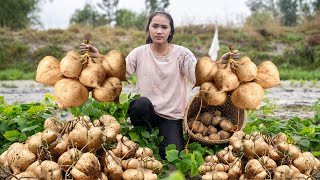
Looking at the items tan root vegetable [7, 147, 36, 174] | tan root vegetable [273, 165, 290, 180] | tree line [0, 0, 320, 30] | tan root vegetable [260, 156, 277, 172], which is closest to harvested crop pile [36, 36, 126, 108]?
tan root vegetable [7, 147, 36, 174]

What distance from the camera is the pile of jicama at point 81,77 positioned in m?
3.27

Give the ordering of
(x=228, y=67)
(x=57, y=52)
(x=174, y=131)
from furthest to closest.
→ (x=57, y=52), (x=174, y=131), (x=228, y=67)

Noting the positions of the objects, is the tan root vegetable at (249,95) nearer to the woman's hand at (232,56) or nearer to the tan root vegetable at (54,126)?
the woman's hand at (232,56)

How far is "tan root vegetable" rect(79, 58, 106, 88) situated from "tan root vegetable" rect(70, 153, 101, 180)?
86 centimetres

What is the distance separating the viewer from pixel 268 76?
3396 millimetres

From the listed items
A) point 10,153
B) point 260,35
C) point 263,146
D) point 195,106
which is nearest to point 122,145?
point 10,153

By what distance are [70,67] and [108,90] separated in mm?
332

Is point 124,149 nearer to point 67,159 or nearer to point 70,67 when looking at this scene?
point 67,159

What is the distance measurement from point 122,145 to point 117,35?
51.7 ft

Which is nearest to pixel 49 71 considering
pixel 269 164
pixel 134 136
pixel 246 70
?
pixel 134 136

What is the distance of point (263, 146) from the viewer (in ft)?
9.41

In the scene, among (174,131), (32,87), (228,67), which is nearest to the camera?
(228,67)

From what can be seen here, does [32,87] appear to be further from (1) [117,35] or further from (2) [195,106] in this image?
(1) [117,35]

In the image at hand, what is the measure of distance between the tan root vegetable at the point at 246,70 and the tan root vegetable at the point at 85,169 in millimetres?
1399
